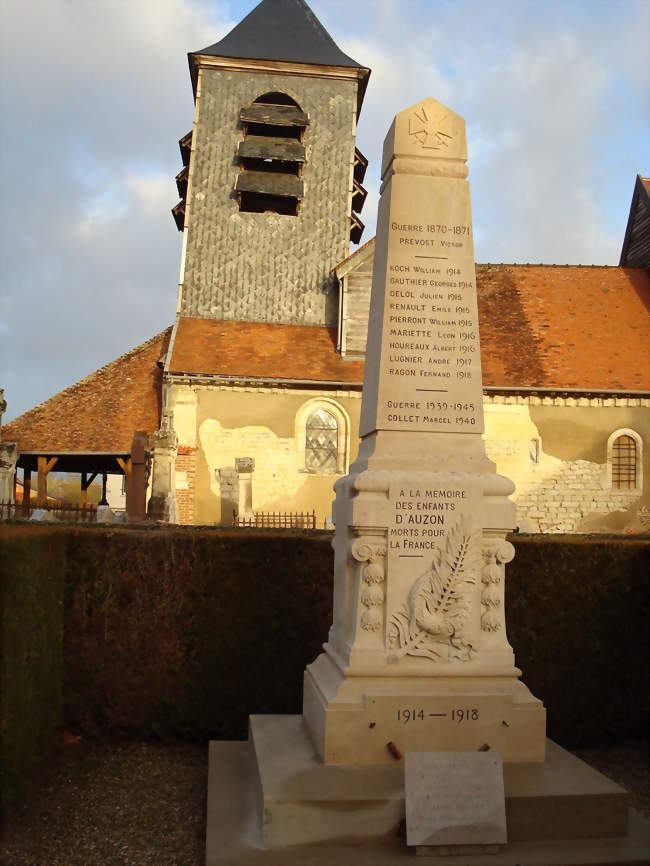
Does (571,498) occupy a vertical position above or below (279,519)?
above

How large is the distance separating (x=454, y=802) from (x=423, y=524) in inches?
61.3

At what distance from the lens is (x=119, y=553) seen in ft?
22.2

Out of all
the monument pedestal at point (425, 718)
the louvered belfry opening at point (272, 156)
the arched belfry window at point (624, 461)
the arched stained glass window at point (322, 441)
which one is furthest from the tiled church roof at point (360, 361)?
the monument pedestal at point (425, 718)

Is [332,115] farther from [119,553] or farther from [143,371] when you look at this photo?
[119,553]

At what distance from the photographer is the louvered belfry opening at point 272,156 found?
23.0 metres

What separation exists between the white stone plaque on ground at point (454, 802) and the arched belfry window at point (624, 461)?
54.4 ft

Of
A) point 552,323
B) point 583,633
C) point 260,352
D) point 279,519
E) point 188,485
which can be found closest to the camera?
point 583,633

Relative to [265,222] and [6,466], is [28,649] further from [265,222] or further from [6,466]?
[265,222]

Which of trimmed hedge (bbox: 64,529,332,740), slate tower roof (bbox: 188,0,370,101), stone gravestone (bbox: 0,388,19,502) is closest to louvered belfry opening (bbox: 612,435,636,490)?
→ slate tower roof (bbox: 188,0,370,101)

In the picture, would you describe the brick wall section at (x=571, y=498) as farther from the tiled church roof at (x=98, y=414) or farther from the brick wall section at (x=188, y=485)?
the tiled church roof at (x=98, y=414)

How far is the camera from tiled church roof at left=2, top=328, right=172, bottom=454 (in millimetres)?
19641

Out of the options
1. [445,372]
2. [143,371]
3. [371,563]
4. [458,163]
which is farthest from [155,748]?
[143,371]

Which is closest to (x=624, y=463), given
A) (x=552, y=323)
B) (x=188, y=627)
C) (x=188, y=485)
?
Answer: (x=552, y=323)

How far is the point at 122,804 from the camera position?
534 cm
